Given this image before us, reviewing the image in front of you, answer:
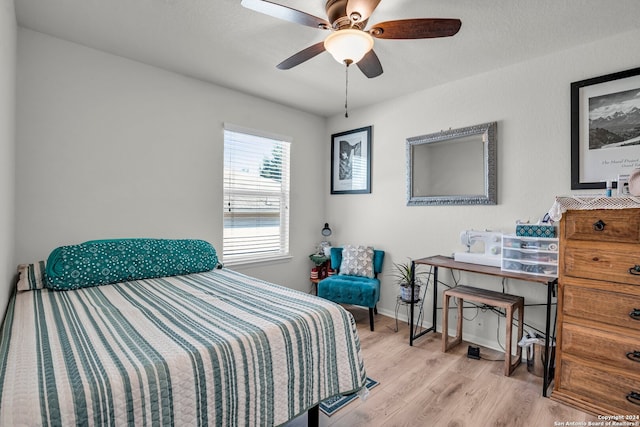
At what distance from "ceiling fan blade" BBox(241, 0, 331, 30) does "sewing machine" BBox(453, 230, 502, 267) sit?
1963mm

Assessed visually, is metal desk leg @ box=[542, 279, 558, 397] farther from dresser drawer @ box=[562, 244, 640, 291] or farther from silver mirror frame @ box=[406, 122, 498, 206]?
silver mirror frame @ box=[406, 122, 498, 206]

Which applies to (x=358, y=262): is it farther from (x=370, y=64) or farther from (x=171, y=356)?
(x=171, y=356)

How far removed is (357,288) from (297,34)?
88.7 inches

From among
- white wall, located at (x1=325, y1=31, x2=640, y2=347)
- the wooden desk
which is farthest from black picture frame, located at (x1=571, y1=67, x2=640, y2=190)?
the wooden desk

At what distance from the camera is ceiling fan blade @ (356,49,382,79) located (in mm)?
1912

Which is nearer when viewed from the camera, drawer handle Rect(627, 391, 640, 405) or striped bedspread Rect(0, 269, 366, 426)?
striped bedspread Rect(0, 269, 366, 426)

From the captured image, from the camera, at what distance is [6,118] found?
164cm

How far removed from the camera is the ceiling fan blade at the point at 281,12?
1.48 metres

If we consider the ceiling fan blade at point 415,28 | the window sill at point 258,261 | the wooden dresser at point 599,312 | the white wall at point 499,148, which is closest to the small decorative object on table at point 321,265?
the window sill at point 258,261

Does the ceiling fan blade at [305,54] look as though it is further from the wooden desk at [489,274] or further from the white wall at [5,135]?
the wooden desk at [489,274]

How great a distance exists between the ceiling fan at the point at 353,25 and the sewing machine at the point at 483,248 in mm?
1593

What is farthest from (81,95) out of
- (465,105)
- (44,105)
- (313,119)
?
(465,105)

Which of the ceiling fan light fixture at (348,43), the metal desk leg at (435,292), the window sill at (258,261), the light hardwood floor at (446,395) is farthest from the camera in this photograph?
the window sill at (258,261)

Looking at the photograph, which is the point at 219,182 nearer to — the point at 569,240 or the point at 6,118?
the point at 6,118
